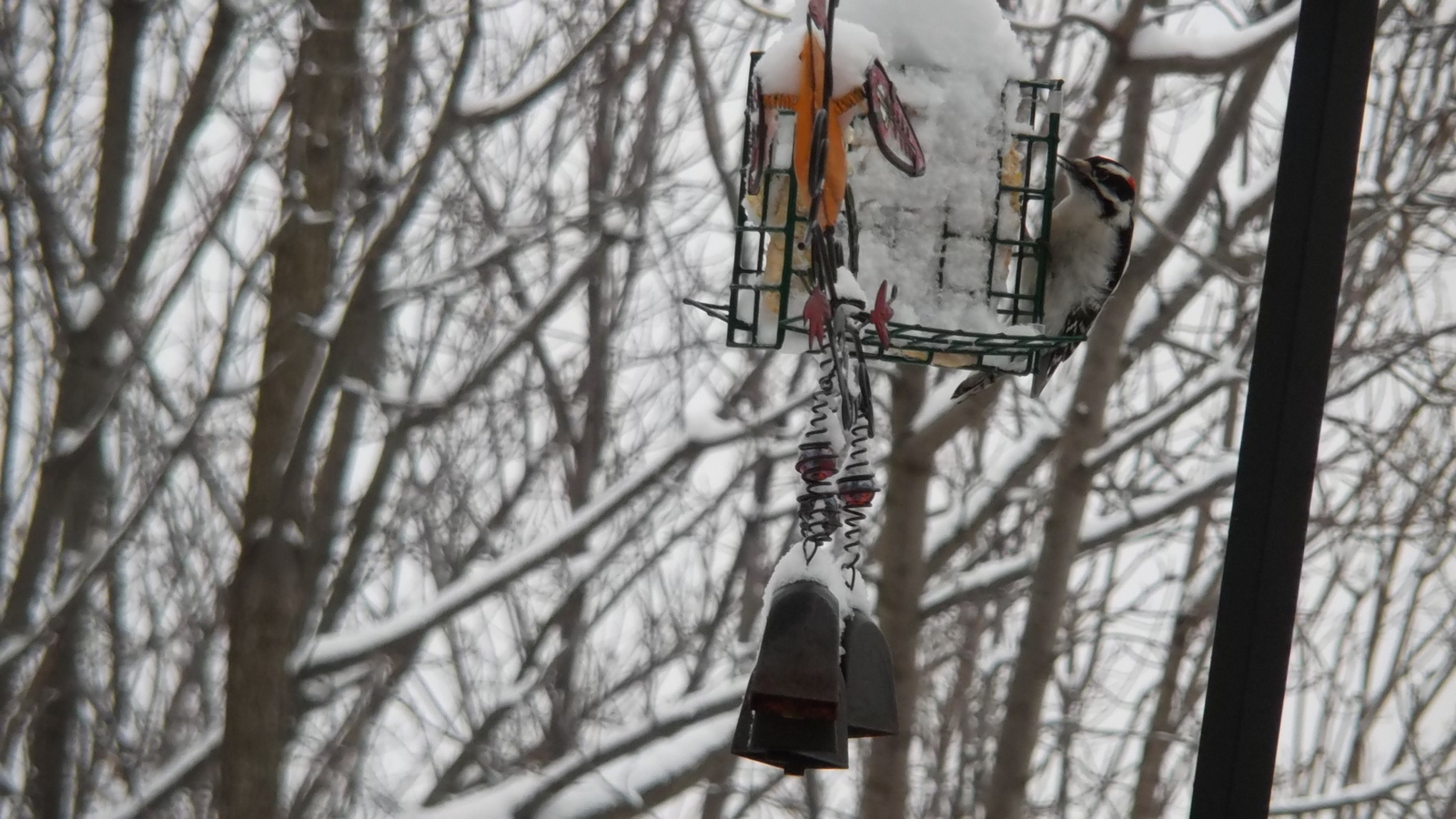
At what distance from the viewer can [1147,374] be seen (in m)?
8.05

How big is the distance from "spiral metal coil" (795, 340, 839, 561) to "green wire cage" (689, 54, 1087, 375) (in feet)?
1.16

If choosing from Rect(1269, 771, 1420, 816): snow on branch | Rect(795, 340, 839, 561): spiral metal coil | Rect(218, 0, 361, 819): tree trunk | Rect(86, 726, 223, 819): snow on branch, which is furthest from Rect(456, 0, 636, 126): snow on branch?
Rect(1269, 771, 1420, 816): snow on branch

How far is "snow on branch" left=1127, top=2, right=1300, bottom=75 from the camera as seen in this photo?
4.22 m

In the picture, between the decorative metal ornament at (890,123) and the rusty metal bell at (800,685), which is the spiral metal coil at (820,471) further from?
the decorative metal ornament at (890,123)

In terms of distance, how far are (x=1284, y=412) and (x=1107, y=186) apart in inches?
77.7

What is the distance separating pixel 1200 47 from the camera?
13.9 ft

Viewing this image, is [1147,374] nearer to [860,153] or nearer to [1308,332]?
[860,153]

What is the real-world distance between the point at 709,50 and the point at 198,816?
4936 millimetres

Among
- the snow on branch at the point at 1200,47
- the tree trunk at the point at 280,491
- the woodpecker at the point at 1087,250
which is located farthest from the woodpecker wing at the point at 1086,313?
the tree trunk at the point at 280,491

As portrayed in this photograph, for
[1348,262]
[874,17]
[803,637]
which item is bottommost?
[803,637]

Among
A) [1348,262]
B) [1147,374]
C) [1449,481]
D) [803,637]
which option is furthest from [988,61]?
[1449,481]

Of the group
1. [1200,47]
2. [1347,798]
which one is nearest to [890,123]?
[1200,47]

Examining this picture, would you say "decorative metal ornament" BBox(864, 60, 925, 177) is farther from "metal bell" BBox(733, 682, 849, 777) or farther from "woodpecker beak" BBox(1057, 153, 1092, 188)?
"woodpecker beak" BBox(1057, 153, 1092, 188)

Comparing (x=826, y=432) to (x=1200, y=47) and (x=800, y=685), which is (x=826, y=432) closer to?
(x=800, y=685)
